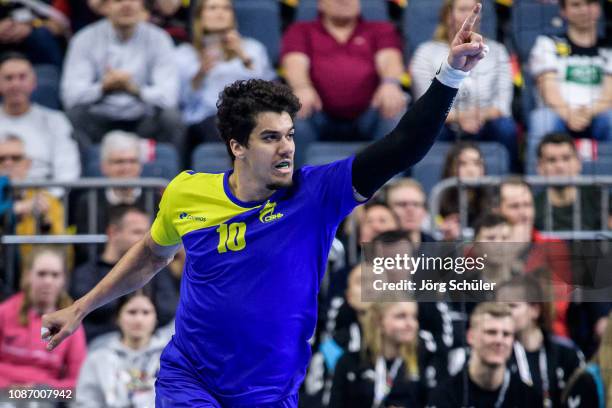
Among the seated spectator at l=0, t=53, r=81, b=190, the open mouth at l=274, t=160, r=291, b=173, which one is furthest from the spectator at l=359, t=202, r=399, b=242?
the open mouth at l=274, t=160, r=291, b=173

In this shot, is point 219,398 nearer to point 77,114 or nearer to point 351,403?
point 351,403

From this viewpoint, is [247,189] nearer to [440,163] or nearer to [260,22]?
[440,163]

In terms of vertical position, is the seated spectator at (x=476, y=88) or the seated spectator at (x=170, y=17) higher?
the seated spectator at (x=170, y=17)

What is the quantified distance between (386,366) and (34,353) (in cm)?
208

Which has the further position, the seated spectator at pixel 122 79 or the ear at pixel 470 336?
the seated spectator at pixel 122 79

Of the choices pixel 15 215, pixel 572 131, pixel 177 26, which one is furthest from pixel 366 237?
pixel 177 26

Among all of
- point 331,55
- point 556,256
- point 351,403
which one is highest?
point 331,55

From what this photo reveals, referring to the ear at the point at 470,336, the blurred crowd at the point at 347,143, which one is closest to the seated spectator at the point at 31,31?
the blurred crowd at the point at 347,143

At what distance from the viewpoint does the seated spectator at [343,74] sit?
27.4 ft

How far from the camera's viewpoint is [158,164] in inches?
321

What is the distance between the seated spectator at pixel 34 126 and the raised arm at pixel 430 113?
4.39 m

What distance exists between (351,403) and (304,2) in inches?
145

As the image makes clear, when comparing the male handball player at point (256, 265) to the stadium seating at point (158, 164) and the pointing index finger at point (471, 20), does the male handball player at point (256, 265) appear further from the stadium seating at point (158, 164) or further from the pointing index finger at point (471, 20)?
the stadium seating at point (158, 164)

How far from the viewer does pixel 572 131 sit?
25.8 ft
